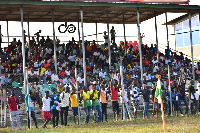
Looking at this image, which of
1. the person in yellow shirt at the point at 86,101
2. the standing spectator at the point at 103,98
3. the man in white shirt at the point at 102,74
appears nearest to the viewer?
the person in yellow shirt at the point at 86,101

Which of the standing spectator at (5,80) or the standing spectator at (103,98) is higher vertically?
the standing spectator at (5,80)

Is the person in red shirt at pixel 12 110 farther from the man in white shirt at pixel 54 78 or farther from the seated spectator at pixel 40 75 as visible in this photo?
the man in white shirt at pixel 54 78

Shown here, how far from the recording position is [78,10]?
29906 mm

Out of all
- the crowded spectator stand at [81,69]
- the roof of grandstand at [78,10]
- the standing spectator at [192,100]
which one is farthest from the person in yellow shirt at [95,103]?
the roof of grandstand at [78,10]

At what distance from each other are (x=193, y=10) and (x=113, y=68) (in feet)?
22.5

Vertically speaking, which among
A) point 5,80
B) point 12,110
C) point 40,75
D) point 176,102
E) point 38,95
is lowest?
point 12,110

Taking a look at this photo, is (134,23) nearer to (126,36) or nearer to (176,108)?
(126,36)

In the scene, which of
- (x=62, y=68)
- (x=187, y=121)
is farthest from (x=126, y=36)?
(x=187, y=121)

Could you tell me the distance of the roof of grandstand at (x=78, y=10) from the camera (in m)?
26.6

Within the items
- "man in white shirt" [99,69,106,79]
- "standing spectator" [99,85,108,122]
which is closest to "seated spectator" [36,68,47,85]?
"man in white shirt" [99,69,106,79]

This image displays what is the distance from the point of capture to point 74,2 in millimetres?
26906

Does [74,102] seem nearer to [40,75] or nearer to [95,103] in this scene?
[95,103]

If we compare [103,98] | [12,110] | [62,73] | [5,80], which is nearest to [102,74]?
[62,73]

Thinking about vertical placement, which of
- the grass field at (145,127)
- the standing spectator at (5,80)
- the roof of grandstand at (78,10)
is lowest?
the grass field at (145,127)
